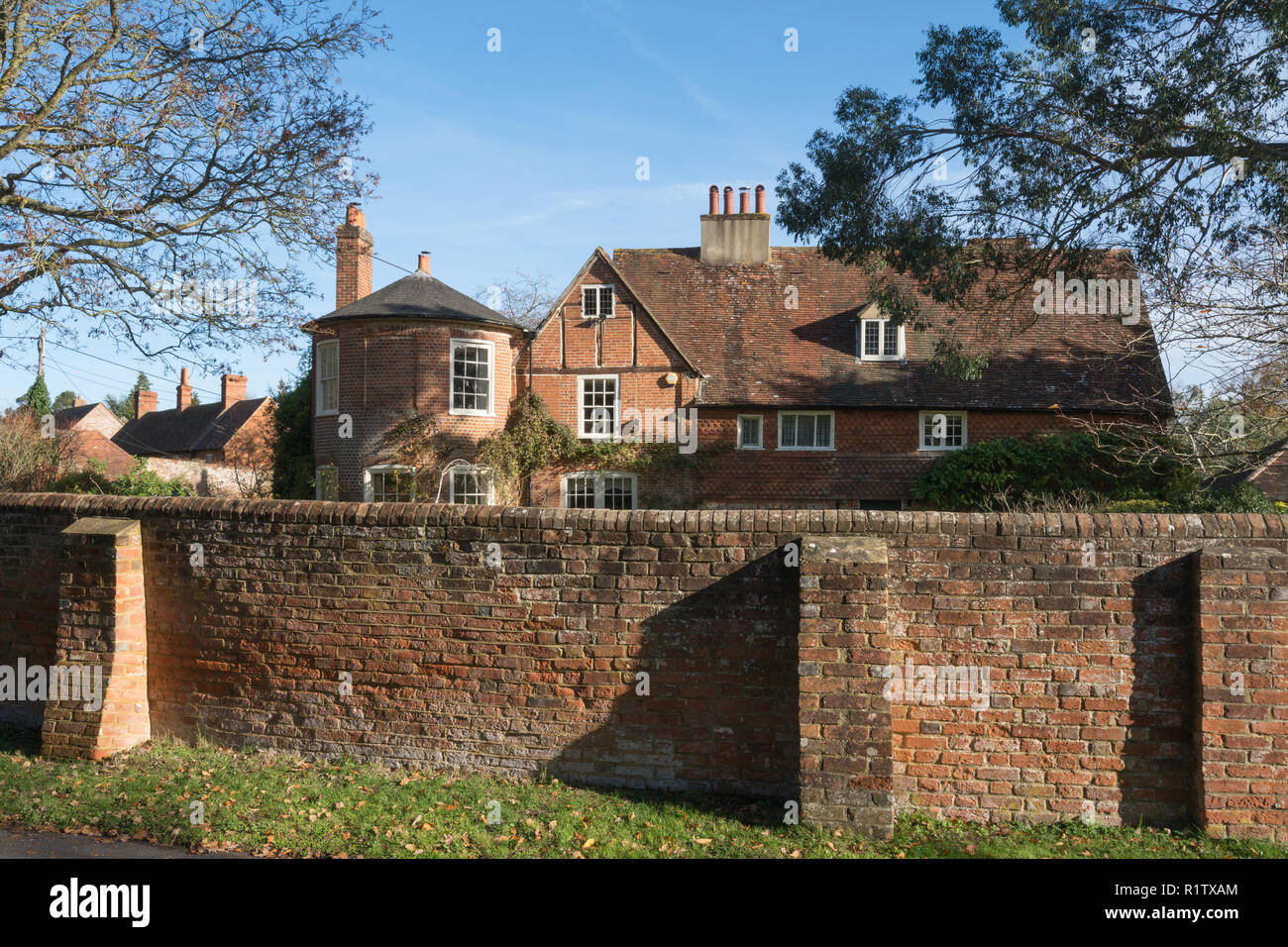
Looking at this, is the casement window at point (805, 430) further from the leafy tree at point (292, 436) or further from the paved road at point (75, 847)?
the paved road at point (75, 847)

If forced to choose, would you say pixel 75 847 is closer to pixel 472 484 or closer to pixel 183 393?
pixel 472 484

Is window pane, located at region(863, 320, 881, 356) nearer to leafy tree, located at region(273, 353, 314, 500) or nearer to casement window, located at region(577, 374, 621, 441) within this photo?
casement window, located at region(577, 374, 621, 441)

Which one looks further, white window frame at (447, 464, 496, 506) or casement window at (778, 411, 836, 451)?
casement window at (778, 411, 836, 451)

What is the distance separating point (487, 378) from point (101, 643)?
15.3 metres

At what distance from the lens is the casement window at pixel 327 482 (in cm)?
2122

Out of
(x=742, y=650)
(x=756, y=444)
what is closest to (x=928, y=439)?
(x=756, y=444)

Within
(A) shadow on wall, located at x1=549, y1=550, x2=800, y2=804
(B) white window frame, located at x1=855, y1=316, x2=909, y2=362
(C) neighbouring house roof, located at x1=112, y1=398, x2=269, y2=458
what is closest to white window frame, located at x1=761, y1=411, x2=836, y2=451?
(B) white window frame, located at x1=855, y1=316, x2=909, y2=362

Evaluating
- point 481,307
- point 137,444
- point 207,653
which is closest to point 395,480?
point 481,307

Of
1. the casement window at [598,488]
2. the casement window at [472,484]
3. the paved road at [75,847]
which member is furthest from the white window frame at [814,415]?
the paved road at [75,847]

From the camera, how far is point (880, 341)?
23219mm

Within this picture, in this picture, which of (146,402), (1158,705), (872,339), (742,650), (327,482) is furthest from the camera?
(146,402)

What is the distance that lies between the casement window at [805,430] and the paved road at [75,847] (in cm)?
1868

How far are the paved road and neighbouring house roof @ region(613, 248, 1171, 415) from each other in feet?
59.8

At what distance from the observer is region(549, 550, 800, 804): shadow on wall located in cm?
628
